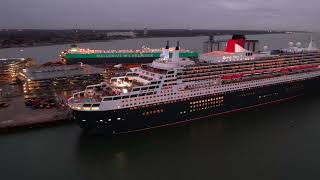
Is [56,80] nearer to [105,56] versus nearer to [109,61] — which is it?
[105,56]

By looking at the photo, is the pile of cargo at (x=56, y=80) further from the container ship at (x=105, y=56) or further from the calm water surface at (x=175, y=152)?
the container ship at (x=105, y=56)

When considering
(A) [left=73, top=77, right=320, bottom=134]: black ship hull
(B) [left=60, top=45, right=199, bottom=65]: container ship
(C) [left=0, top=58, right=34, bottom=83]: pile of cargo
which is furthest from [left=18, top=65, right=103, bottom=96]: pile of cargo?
(B) [left=60, top=45, right=199, bottom=65]: container ship

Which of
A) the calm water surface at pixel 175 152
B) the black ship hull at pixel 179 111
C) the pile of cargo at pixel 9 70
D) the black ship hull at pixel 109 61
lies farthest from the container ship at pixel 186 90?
the black ship hull at pixel 109 61

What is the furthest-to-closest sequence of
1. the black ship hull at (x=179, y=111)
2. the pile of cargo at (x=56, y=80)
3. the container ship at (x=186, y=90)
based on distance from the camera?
the pile of cargo at (x=56, y=80)
the container ship at (x=186, y=90)
the black ship hull at (x=179, y=111)

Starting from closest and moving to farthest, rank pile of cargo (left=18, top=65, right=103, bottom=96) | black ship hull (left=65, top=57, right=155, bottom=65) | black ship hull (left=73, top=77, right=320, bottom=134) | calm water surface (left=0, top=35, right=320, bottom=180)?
calm water surface (left=0, top=35, right=320, bottom=180), black ship hull (left=73, top=77, right=320, bottom=134), pile of cargo (left=18, top=65, right=103, bottom=96), black ship hull (left=65, top=57, right=155, bottom=65)

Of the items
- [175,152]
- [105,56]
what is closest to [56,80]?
[175,152]

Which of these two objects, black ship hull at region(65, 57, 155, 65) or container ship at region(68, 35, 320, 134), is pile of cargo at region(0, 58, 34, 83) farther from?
container ship at region(68, 35, 320, 134)
